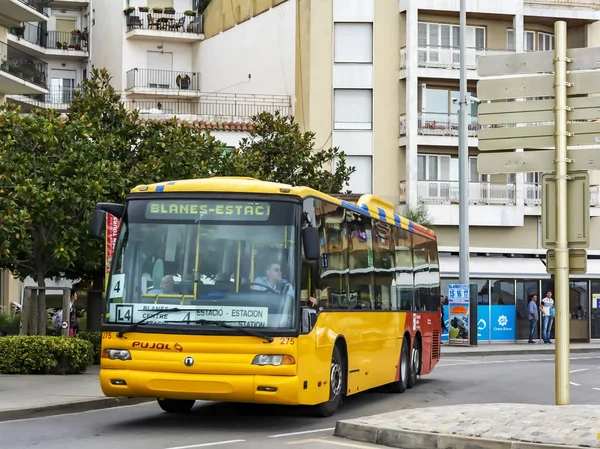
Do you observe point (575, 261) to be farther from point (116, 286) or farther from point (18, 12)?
point (18, 12)

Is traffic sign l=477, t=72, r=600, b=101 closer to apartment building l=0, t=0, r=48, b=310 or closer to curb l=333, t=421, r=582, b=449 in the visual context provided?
curb l=333, t=421, r=582, b=449

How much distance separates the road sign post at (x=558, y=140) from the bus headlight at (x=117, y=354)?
4.65 metres

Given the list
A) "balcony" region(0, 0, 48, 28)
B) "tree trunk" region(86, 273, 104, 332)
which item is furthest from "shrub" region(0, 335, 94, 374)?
"balcony" region(0, 0, 48, 28)

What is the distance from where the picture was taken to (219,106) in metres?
53.2

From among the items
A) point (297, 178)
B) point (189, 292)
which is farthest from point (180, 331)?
point (297, 178)

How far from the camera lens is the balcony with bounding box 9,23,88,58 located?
5703cm

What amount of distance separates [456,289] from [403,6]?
16.0 m

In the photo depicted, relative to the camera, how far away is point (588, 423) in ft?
40.8

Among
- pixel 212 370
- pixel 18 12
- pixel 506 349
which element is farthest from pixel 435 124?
pixel 212 370

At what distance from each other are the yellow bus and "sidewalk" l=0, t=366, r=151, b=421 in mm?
2014

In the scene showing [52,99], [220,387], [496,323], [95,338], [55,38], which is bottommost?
[496,323]

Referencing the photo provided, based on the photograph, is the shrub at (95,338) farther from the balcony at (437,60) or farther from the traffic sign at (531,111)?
the balcony at (437,60)

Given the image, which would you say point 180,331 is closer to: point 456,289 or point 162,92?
point 456,289

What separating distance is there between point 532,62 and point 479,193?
3654 centimetres
